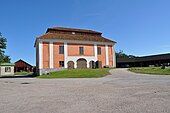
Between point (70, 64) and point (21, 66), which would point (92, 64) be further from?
point (21, 66)

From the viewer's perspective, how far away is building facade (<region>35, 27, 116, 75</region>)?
44.8 m

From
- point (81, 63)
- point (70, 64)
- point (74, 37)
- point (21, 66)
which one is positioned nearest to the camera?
point (70, 64)

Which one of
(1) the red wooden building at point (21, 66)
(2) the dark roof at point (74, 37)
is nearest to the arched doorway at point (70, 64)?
(2) the dark roof at point (74, 37)

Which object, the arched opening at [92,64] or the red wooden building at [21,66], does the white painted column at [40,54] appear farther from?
the red wooden building at [21,66]

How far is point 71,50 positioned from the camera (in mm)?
47281

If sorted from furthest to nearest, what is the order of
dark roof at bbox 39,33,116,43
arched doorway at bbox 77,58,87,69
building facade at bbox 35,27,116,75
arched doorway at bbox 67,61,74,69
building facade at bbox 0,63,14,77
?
building facade at bbox 0,63,14,77
arched doorway at bbox 77,58,87,69
arched doorway at bbox 67,61,74,69
dark roof at bbox 39,33,116,43
building facade at bbox 35,27,116,75

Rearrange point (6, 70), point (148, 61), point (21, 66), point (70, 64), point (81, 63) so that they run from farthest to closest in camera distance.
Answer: point (21, 66), point (6, 70), point (148, 61), point (81, 63), point (70, 64)

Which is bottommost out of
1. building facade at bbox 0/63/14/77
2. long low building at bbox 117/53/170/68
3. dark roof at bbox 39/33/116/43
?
building facade at bbox 0/63/14/77

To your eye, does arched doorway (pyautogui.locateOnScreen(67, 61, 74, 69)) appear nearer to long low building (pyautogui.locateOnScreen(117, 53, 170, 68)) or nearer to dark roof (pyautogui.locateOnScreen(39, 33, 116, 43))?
dark roof (pyautogui.locateOnScreen(39, 33, 116, 43))

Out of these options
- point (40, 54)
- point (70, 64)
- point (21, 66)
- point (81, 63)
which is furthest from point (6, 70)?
point (81, 63)

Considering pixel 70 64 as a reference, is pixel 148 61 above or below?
above

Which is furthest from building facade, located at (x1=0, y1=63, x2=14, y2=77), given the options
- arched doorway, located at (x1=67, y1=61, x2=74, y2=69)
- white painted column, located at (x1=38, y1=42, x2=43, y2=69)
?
arched doorway, located at (x1=67, y1=61, x2=74, y2=69)

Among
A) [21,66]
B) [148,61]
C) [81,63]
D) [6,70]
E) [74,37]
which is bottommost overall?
[6,70]

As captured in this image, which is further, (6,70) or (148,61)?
(6,70)
